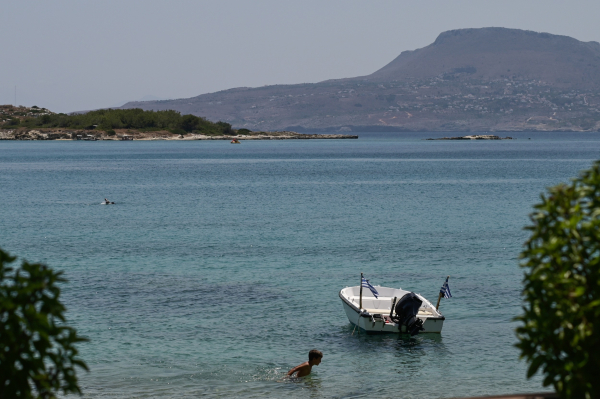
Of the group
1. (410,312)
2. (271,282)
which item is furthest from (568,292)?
(271,282)

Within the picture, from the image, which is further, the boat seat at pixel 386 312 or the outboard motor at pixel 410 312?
the boat seat at pixel 386 312

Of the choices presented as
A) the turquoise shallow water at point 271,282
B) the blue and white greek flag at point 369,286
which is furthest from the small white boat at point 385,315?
the blue and white greek flag at point 369,286

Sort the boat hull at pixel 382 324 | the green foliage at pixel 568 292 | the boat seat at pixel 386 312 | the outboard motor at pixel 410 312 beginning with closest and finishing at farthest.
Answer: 1. the green foliage at pixel 568 292
2. the outboard motor at pixel 410 312
3. the boat hull at pixel 382 324
4. the boat seat at pixel 386 312

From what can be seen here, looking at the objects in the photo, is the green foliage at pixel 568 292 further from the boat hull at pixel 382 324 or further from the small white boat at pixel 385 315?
the boat hull at pixel 382 324

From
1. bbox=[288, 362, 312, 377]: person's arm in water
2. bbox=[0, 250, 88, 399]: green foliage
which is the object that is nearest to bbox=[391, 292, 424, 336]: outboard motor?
bbox=[288, 362, 312, 377]: person's arm in water

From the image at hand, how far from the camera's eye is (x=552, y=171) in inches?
4505

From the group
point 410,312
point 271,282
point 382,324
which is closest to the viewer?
point 410,312

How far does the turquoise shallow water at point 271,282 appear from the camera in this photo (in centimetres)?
1911

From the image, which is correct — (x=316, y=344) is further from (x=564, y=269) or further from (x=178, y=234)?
(x=178, y=234)

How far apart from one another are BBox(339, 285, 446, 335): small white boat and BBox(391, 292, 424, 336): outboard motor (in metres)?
0.03

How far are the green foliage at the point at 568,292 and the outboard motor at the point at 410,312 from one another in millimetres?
14968

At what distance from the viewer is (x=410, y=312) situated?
21.9 metres

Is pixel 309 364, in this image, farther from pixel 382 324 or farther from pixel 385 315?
pixel 385 315

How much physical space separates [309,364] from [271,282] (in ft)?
38.4
